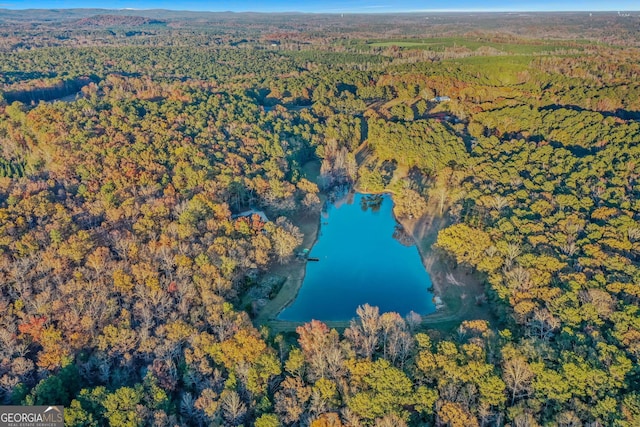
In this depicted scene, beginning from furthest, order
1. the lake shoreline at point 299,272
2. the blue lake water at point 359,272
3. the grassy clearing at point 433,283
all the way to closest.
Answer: the blue lake water at point 359,272
the lake shoreline at point 299,272
the grassy clearing at point 433,283

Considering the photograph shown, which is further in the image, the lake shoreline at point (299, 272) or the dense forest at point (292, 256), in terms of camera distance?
the lake shoreline at point (299, 272)

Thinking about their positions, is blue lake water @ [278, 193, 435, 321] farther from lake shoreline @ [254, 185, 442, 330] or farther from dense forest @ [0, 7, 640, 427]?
dense forest @ [0, 7, 640, 427]

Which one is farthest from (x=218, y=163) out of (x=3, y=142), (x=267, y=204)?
(x=3, y=142)

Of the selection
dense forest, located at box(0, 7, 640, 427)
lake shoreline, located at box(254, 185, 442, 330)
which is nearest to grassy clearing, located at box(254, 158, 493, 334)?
lake shoreline, located at box(254, 185, 442, 330)

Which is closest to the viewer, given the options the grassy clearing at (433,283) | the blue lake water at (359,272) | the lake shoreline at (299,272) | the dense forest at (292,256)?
the dense forest at (292,256)

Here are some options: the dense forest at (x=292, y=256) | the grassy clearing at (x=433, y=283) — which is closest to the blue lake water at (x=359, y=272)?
the grassy clearing at (x=433, y=283)

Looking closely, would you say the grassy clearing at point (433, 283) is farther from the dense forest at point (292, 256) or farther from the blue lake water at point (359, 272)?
the dense forest at point (292, 256)

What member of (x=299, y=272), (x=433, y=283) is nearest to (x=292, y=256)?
(x=299, y=272)

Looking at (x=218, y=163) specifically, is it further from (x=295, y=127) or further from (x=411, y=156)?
(x=411, y=156)
